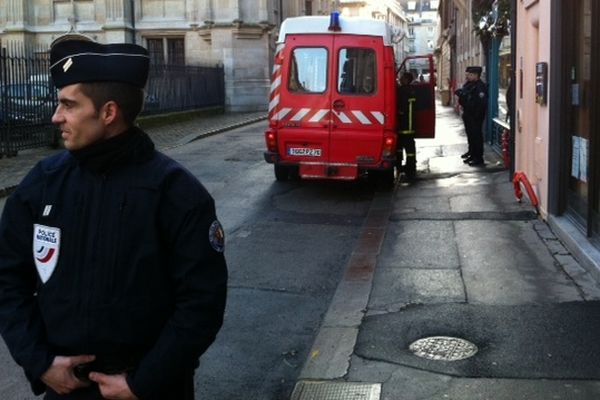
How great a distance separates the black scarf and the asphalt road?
2.62 m

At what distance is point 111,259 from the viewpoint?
2.39 metres

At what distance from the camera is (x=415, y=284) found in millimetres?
6977

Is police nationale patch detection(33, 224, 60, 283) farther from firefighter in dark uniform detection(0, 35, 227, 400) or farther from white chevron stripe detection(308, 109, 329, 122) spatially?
white chevron stripe detection(308, 109, 329, 122)

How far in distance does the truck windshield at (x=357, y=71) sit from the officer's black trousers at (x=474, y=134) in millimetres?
3477

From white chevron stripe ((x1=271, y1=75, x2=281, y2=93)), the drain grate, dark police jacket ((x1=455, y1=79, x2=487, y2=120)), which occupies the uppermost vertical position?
white chevron stripe ((x1=271, y1=75, x2=281, y2=93))

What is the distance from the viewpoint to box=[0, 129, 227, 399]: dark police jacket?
94.1 inches

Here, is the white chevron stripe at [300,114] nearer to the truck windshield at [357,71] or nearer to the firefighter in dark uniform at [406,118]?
the truck windshield at [357,71]

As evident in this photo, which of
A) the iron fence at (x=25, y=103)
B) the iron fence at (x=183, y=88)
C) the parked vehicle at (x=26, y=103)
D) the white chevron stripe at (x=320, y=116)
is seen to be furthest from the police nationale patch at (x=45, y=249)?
the iron fence at (x=183, y=88)

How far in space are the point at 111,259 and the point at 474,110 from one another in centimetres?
1331

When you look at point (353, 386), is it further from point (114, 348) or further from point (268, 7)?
point (268, 7)

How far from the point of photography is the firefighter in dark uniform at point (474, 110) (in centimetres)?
1502

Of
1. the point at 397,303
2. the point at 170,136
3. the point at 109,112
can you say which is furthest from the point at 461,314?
the point at 170,136

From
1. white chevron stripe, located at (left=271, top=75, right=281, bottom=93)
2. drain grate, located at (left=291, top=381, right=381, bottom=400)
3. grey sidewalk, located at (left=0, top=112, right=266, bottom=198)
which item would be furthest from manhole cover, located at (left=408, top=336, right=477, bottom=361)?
Answer: grey sidewalk, located at (left=0, top=112, right=266, bottom=198)

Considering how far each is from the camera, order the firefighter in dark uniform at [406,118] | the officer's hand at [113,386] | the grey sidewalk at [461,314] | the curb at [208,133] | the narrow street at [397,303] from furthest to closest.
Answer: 1. the curb at [208,133]
2. the firefighter in dark uniform at [406,118]
3. the narrow street at [397,303]
4. the grey sidewalk at [461,314]
5. the officer's hand at [113,386]
